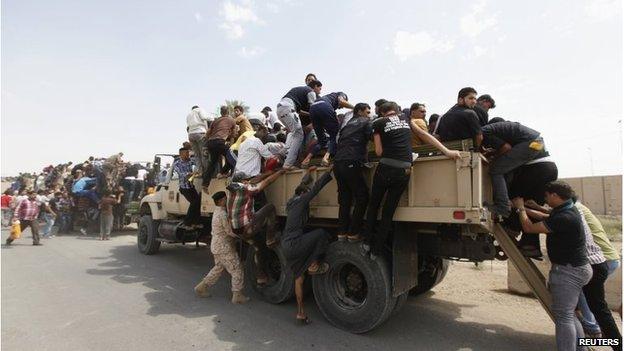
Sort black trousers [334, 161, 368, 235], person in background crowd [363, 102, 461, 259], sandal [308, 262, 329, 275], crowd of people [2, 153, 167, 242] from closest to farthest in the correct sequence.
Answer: person in background crowd [363, 102, 461, 259]
black trousers [334, 161, 368, 235]
sandal [308, 262, 329, 275]
crowd of people [2, 153, 167, 242]

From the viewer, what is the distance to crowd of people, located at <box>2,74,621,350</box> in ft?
10.9

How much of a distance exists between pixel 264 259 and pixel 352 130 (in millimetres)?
2445

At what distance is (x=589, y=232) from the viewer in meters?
3.70

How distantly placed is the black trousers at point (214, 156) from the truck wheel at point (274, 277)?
191 cm

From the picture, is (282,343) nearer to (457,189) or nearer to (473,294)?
(457,189)

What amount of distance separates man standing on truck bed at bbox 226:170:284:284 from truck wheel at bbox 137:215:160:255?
14.2 ft

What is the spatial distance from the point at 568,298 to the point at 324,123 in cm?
333

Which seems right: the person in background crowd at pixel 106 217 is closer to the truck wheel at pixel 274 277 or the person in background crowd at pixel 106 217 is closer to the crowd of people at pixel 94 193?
the crowd of people at pixel 94 193

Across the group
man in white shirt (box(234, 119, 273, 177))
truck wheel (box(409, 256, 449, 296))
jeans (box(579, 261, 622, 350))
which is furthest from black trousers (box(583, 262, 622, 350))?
man in white shirt (box(234, 119, 273, 177))

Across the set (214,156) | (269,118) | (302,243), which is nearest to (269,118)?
(269,118)

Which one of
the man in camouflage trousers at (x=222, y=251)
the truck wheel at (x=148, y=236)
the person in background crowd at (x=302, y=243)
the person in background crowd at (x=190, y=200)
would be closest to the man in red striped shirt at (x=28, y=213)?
the truck wheel at (x=148, y=236)

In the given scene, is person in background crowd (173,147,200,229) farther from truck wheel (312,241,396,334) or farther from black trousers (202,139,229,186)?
truck wheel (312,241,396,334)

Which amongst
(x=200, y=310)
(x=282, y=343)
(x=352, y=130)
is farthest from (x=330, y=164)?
(x=200, y=310)

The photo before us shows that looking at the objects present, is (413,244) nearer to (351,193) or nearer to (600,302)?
(351,193)
